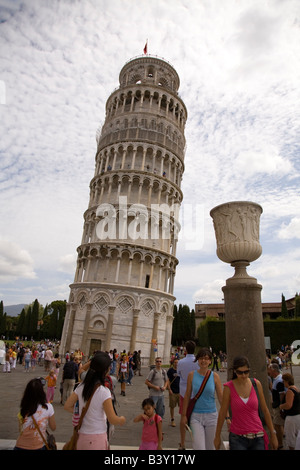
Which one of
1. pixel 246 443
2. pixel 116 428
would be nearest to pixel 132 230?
pixel 116 428

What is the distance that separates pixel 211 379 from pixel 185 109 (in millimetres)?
44292

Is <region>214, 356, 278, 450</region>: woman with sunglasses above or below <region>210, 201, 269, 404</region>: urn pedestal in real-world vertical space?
below

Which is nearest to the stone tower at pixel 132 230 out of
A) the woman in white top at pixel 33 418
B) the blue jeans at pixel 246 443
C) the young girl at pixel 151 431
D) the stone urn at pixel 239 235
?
the stone urn at pixel 239 235

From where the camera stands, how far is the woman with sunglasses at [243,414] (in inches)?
152

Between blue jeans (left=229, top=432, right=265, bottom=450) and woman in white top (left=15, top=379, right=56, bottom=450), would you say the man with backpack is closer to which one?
blue jeans (left=229, top=432, right=265, bottom=450)

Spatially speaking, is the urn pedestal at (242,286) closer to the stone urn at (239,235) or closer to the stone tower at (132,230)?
the stone urn at (239,235)

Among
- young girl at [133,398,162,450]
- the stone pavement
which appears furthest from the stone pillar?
young girl at [133,398,162,450]

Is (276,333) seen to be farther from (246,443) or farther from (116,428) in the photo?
(246,443)

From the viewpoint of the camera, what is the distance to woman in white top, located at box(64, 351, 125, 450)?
3545 millimetres

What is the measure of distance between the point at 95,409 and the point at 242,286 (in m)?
5.31

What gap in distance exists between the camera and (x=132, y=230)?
1314 inches

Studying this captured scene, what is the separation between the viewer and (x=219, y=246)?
342 inches

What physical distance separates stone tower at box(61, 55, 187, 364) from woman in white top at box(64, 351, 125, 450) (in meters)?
27.3
